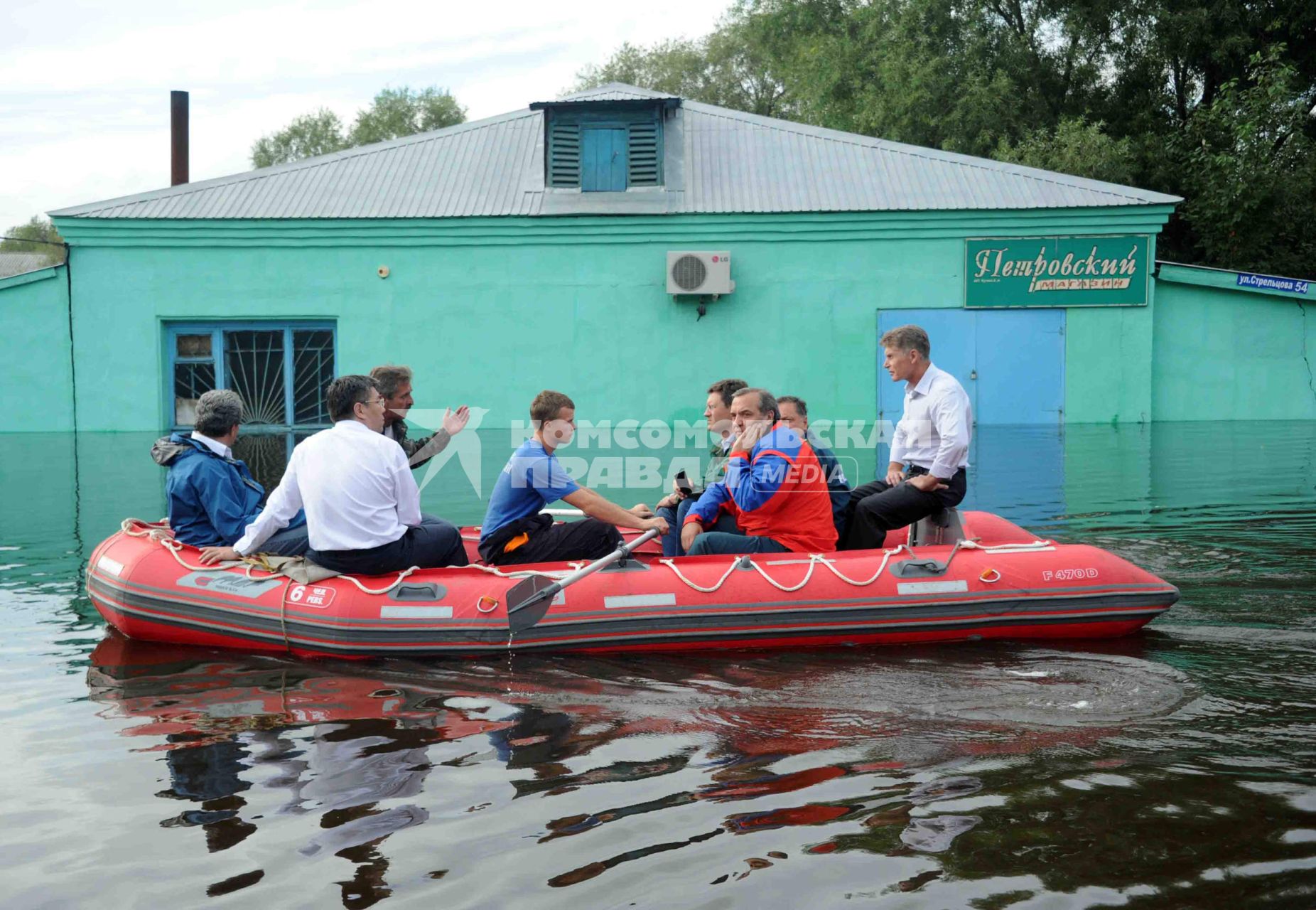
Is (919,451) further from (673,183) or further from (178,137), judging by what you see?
(178,137)

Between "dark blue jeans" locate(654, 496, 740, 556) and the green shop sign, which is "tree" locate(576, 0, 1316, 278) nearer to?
the green shop sign

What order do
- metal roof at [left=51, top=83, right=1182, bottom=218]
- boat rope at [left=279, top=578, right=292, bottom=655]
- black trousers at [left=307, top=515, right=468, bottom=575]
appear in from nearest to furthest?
1. boat rope at [left=279, top=578, right=292, bottom=655]
2. black trousers at [left=307, top=515, right=468, bottom=575]
3. metal roof at [left=51, top=83, right=1182, bottom=218]

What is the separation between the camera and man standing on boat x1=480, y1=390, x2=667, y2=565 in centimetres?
622

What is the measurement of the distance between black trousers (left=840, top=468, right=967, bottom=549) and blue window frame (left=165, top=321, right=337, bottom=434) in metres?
13.2

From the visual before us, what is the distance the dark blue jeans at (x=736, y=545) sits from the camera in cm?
658

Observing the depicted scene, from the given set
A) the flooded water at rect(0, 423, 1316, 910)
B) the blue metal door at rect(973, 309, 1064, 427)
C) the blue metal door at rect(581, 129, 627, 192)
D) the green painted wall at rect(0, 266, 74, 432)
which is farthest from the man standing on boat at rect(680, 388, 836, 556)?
the green painted wall at rect(0, 266, 74, 432)

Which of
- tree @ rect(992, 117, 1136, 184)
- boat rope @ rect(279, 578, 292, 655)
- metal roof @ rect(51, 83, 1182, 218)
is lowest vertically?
boat rope @ rect(279, 578, 292, 655)

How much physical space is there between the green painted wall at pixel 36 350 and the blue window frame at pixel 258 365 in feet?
5.24

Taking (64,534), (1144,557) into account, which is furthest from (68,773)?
(1144,557)

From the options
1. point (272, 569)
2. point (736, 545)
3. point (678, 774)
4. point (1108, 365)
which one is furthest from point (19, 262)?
point (678, 774)

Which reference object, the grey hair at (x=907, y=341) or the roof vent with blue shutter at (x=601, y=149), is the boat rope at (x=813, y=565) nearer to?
the grey hair at (x=907, y=341)

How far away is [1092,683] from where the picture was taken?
17.4 ft

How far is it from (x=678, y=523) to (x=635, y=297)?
11710 millimetres

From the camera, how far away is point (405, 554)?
6.25 meters
